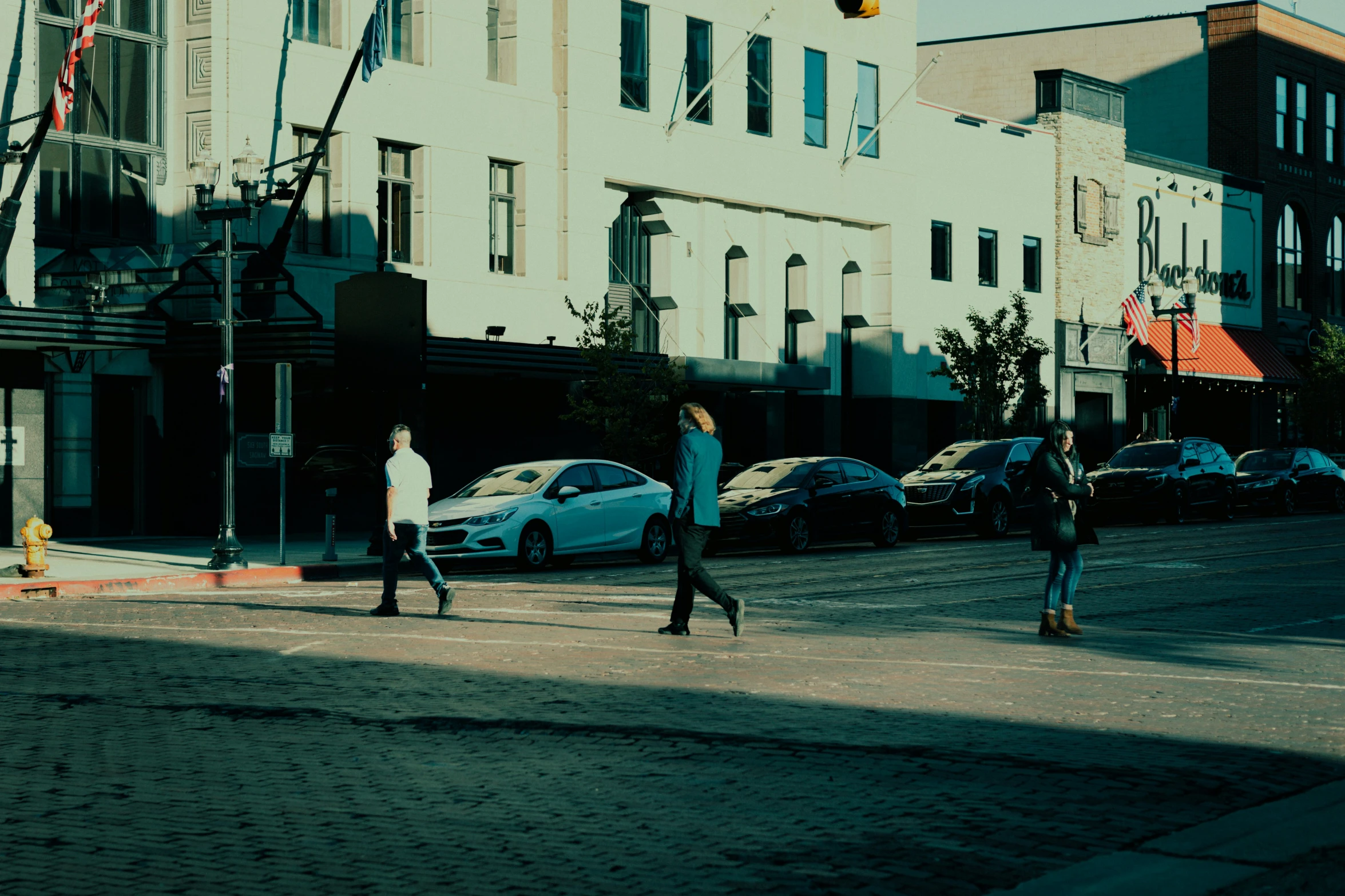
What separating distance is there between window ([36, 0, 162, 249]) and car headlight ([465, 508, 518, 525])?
9.93 m

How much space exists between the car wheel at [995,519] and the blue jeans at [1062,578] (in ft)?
50.8

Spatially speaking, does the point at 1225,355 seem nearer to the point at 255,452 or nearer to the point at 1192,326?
the point at 1192,326

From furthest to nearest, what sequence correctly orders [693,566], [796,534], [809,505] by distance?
1. [809,505]
2. [796,534]
3. [693,566]

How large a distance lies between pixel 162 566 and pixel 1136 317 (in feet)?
106

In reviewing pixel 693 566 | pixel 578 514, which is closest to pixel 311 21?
pixel 578 514

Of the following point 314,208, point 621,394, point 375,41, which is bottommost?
point 621,394

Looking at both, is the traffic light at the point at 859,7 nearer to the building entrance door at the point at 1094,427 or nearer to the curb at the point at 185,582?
the curb at the point at 185,582

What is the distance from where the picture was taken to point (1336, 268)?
60.4m

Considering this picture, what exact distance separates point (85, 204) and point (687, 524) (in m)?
17.5

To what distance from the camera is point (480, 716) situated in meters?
9.62

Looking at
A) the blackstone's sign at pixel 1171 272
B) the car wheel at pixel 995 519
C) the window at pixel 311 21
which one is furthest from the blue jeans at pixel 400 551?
the blackstone's sign at pixel 1171 272

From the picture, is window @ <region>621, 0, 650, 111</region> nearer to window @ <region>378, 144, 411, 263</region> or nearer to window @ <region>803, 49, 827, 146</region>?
window @ <region>803, 49, 827, 146</region>

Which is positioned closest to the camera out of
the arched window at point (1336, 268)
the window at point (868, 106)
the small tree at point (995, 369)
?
the small tree at point (995, 369)

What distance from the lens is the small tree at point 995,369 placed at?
3766 centimetres
